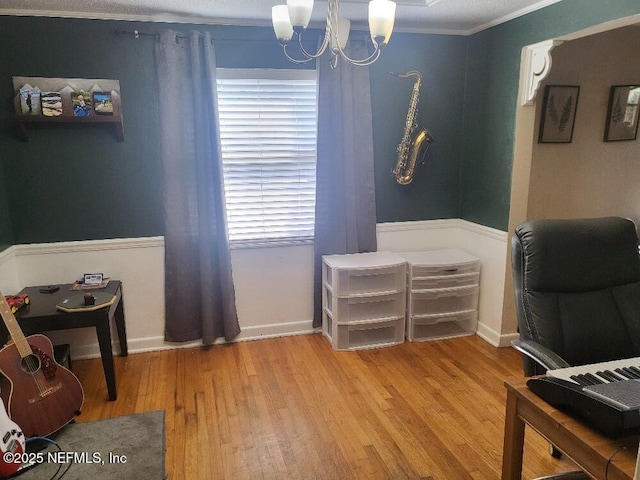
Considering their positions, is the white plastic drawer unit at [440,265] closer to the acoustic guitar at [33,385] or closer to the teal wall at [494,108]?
the teal wall at [494,108]

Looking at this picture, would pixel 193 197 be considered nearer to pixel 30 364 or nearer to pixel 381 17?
pixel 30 364

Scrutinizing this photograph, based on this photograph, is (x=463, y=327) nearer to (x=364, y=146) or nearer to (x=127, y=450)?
(x=364, y=146)

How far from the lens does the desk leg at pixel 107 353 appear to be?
2639 millimetres

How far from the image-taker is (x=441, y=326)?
368 cm

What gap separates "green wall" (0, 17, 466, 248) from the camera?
2.89 m

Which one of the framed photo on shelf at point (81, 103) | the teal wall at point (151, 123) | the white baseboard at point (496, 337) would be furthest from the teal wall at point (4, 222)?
the white baseboard at point (496, 337)

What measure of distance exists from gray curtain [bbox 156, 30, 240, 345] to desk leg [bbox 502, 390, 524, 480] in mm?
2213

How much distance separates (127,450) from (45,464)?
35 centimetres

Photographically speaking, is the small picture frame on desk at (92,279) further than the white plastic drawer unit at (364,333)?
No

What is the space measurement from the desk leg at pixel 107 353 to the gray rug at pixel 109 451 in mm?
234

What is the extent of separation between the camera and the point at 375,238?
3.65 meters

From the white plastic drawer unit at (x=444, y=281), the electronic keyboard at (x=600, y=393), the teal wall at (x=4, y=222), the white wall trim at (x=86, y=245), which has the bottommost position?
the white plastic drawer unit at (x=444, y=281)

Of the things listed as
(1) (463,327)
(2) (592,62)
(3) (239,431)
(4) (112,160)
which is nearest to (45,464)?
(3) (239,431)

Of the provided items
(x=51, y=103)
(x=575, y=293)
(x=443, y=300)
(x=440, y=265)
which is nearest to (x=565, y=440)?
(x=575, y=293)
